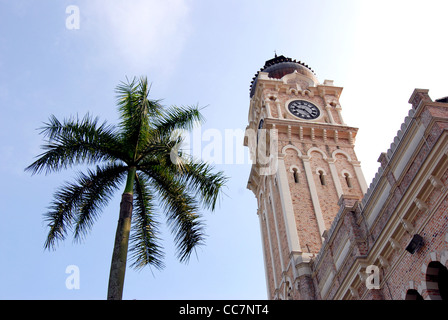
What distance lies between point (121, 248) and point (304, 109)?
28540mm

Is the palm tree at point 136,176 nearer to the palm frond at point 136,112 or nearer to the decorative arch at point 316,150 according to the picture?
the palm frond at point 136,112

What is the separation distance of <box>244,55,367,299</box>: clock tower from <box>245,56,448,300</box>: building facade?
0.25ft

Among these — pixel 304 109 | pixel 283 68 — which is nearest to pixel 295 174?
pixel 304 109

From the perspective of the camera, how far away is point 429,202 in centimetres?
1445

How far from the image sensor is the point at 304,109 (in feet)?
128

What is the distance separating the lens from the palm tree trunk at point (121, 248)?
12.0m

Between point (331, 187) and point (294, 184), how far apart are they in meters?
2.67

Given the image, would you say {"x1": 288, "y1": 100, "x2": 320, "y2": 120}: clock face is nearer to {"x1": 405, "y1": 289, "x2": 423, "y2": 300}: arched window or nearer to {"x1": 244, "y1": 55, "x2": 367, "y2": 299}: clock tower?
{"x1": 244, "y1": 55, "x2": 367, "y2": 299}: clock tower

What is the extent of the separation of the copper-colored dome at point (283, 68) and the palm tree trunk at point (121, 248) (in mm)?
32235

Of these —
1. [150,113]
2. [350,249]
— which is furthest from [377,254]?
[150,113]

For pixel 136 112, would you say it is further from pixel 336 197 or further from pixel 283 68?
pixel 283 68

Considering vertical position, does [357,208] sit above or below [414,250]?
above
